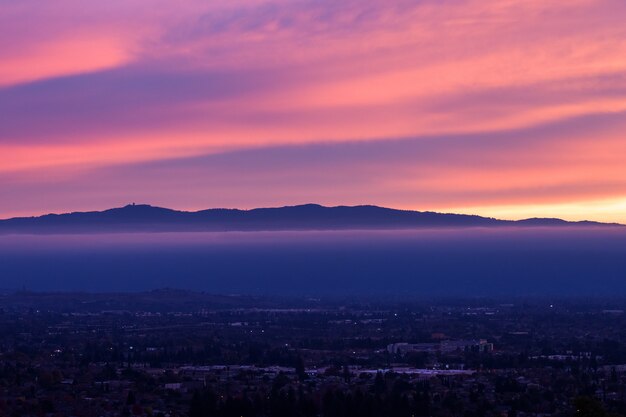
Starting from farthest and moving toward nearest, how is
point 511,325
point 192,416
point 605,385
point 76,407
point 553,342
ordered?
1. point 511,325
2. point 553,342
3. point 605,385
4. point 76,407
5. point 192,416

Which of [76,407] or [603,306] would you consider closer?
[76,407]

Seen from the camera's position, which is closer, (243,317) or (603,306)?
(243,317)

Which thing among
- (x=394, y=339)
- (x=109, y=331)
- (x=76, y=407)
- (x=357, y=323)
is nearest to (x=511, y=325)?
(x=357, y=323)

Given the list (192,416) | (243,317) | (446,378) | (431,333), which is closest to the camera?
(192,416)

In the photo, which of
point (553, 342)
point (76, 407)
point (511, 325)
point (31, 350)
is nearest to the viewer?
point (76, 407)

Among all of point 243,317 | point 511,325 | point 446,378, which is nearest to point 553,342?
point 511,325

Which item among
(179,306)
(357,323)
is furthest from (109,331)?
(179,306)

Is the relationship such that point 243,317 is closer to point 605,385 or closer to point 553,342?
point 553,342

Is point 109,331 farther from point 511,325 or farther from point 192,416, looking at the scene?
point 192,416

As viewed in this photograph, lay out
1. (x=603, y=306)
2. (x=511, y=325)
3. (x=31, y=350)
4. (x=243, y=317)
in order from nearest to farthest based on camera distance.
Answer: (x=31, y=350) < (x=511, y=325) < (x=243, y=317) < (x=603, y=306)
